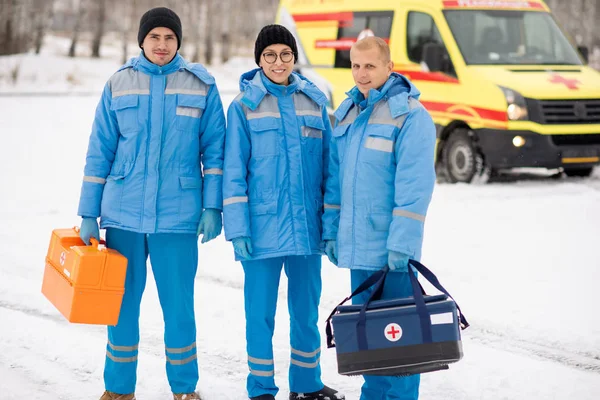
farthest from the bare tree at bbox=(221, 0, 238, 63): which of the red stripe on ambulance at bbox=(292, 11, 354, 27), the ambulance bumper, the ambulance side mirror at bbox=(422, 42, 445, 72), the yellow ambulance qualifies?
the ambulance bumper

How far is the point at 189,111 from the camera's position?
13.5 feet

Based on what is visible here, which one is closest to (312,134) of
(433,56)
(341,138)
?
(341,138)

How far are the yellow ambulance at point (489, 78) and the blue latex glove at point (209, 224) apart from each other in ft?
21.9

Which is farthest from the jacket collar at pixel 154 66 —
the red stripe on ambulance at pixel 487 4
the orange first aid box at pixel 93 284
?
the red stripe on ambulance at pixel 487 4

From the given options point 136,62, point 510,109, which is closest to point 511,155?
point 510,109

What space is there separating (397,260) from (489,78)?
22.8 ft

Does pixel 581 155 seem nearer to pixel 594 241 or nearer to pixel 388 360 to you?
pixel 594 241

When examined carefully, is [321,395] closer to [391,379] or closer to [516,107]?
[391,379]

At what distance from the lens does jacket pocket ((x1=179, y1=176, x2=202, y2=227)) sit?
4.10 meters

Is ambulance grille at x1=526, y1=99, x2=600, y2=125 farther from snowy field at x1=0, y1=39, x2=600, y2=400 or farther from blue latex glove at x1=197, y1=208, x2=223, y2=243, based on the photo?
blue latex glove at x1=197, y1=208, x2=223, y2=243

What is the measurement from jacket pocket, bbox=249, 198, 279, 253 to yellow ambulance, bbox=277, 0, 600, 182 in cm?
659

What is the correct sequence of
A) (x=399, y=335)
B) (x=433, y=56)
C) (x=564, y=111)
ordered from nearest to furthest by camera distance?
(x=399, y=335) < (x=564, y=111) < (x=433, y=56)

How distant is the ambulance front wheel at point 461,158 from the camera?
10562mm

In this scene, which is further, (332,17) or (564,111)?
(332,17)
